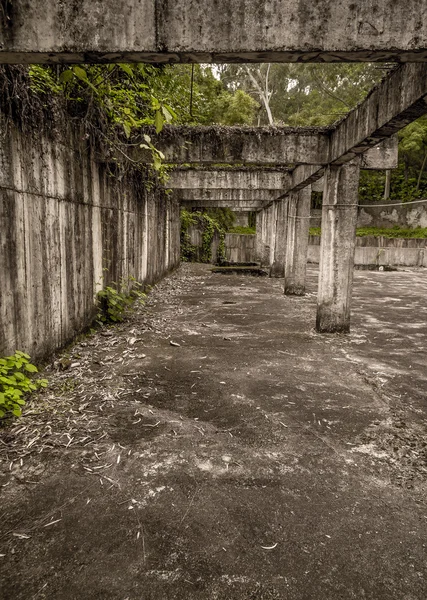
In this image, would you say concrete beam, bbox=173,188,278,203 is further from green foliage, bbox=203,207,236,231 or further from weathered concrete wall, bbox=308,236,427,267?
green foliage, bbox=203,207,236,231

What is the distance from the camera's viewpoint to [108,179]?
7992 millimetres

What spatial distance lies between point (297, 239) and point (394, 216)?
85.7 ft

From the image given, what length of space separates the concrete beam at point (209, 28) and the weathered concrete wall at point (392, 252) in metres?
23.6

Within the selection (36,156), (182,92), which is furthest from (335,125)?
(182,92)

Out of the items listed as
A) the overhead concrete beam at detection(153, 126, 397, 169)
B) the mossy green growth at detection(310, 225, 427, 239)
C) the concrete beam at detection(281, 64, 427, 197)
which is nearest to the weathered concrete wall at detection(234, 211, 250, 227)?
the mossy green growth at detection(310, 225, 427, 239)

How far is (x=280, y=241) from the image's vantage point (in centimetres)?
→ 1633

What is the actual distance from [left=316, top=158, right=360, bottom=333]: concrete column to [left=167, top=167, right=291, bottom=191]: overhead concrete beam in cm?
454

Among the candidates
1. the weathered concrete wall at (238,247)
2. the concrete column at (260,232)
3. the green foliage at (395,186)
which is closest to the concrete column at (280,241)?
the concrete column at (260,232)

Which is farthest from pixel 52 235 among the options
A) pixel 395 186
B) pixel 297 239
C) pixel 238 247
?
pixel 395 186

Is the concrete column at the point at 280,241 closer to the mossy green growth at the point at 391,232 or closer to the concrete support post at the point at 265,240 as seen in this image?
the concrete support post at the point at 265,240

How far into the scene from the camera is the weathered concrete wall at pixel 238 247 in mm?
27078

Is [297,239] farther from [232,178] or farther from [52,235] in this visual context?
[52,235]

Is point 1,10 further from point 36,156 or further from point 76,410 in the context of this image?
point 76,410

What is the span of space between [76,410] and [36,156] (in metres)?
3.23
